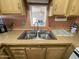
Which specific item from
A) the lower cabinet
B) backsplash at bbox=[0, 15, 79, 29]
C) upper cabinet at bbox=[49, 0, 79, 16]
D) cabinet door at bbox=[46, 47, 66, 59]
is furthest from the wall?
cabinet door at bbox=[46, 47, 66, 59]

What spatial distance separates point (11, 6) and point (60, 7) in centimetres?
93

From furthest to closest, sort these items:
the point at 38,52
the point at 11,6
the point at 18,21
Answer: the point at 18,21 → the point at 11,6 → the point at 38,52

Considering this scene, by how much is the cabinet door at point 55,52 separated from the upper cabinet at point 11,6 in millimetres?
928

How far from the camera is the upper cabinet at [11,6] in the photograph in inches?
77.1

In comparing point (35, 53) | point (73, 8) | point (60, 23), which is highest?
point (73, 8)

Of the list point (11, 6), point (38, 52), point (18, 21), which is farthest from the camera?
point (18, 21)

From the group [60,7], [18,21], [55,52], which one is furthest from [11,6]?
[55,52]

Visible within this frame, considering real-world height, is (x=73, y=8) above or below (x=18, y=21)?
above

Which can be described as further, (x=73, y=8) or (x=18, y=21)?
(x=18, y=21)

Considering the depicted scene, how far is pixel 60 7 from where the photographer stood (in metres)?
2.03

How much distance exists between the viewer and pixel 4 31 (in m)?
2.27

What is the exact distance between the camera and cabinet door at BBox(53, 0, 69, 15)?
6.53 ft

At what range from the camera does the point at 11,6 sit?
1989 millimetres

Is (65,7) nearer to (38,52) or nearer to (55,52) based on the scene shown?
(55,52)
